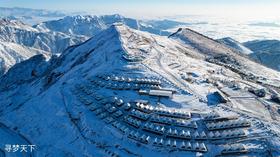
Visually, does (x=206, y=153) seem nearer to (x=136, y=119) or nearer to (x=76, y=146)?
(x=136, y=119)

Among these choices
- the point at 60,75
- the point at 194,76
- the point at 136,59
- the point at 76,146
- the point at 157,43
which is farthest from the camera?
the point at 157,43

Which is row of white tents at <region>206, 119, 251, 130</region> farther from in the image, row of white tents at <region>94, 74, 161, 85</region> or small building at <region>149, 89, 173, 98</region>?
row of white tents at <region>94, 74, 161, 85</region>

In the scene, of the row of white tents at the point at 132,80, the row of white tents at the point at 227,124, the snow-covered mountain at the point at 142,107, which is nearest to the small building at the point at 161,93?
the snow-covered mountain at the point at 142,107

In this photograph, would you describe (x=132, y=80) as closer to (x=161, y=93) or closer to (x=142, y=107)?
(x=161, y=93)

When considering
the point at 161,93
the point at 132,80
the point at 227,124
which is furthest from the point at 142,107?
the point at 227,124

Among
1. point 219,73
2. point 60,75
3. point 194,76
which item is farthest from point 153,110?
point 60,75

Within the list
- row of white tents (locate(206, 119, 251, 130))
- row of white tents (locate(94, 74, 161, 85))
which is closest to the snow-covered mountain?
row of white tents (locate(94, 74, 161, 85))

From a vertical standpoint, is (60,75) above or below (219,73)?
below

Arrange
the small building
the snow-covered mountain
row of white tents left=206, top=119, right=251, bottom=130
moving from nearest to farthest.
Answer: the snow-covered mountain
row of white tents left=206, top=119, right=251, bottom=130
the small building
